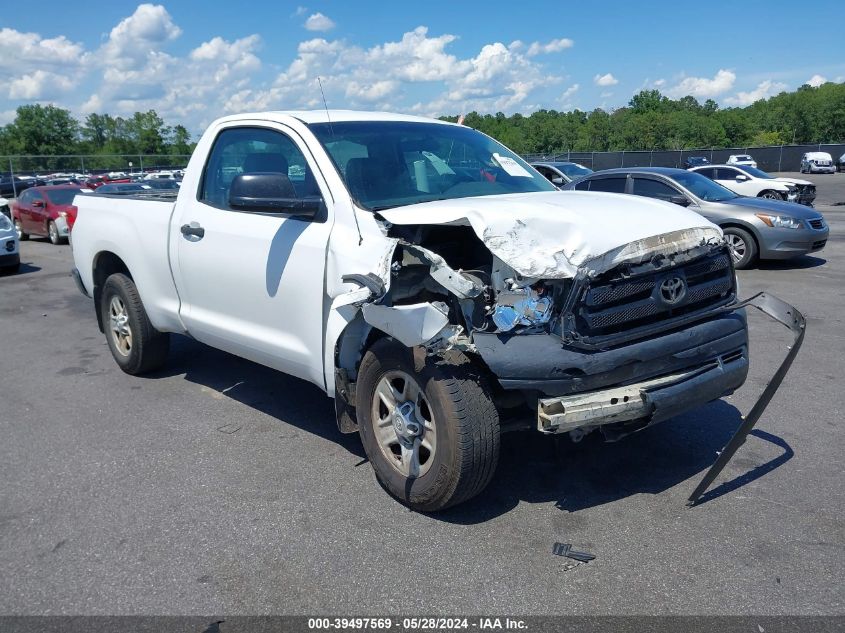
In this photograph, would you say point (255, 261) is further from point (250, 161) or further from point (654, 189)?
point (654, 189)

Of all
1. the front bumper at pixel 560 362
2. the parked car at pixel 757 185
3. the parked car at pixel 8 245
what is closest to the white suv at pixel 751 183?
the parked car at pixel 757 185

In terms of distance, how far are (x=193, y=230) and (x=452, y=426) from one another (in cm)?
256

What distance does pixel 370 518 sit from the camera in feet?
12.2

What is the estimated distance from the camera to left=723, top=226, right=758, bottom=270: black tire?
441 inches

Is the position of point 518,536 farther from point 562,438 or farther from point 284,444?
point 284,444

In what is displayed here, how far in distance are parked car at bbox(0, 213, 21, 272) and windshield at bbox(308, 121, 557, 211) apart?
36.5ft

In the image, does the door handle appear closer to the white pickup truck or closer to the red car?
the white pickup truck

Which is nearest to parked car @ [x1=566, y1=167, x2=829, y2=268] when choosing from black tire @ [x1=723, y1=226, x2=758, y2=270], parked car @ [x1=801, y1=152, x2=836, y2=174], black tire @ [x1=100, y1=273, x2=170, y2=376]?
black tire @ [x1=723, y1=226, x2=758, y2=270]

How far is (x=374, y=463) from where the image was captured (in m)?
3.93

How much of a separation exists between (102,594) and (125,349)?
11.4 ft

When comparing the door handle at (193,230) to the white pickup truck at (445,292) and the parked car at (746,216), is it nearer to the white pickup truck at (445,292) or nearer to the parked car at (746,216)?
the white pickup truck at (445,292)

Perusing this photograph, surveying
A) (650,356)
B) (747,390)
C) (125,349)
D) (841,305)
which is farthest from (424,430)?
(841,305)

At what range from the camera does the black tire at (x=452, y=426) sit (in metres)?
3.36

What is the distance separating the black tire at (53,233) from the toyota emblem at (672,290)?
1863 cm
